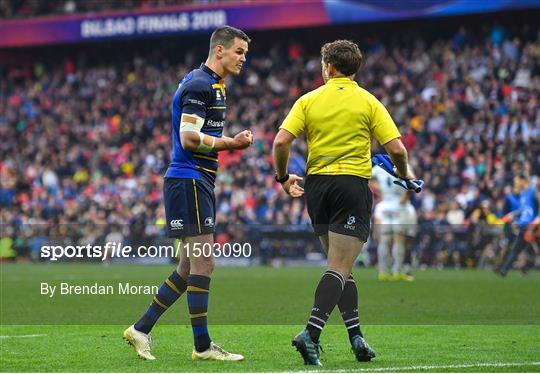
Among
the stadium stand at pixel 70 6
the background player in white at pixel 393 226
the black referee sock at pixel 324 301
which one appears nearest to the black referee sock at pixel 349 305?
the black referee sock at pixel 324 301

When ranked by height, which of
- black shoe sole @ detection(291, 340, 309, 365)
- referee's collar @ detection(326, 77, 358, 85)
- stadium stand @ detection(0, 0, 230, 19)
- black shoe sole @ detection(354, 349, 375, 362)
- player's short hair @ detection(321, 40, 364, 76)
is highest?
stadium stand @ detection(0, 0, 230, 19)

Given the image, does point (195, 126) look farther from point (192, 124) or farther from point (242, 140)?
point (242, 140)

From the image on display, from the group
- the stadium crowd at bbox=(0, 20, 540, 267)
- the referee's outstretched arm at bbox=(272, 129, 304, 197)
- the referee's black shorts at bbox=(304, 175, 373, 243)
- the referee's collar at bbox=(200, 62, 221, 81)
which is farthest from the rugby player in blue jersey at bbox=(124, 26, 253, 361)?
the stadium crowd at bbox=(0, 20, 540, 267)

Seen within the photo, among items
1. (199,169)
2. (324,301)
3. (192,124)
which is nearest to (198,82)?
(192,124)

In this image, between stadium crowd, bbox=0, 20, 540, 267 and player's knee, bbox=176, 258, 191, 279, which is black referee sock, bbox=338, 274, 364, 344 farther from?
stadium crowd, bbox=0, 20, 540, 267

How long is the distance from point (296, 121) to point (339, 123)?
1.04 ft

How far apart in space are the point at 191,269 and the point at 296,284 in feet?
35.2

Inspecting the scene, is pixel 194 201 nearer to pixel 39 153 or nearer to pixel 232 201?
pixel 232 201

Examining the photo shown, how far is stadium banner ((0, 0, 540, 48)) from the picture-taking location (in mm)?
31141

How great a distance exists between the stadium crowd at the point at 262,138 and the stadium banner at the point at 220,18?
1.07m

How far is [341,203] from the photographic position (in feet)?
26.4

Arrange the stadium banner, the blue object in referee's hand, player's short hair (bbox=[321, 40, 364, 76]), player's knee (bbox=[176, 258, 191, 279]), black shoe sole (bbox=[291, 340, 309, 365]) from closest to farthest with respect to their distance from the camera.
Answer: black shoe sole (bbox=[291, 340, 309, 365]), player's short hair (bbox=[321, 40, 364, 76]), the blue object in referee's hand, player's knee (bbox=[176, 258, 191, 279]), the stadium banner

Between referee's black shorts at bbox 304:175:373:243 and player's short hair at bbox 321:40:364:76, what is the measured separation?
0.79m

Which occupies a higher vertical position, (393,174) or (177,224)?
(393,174)
